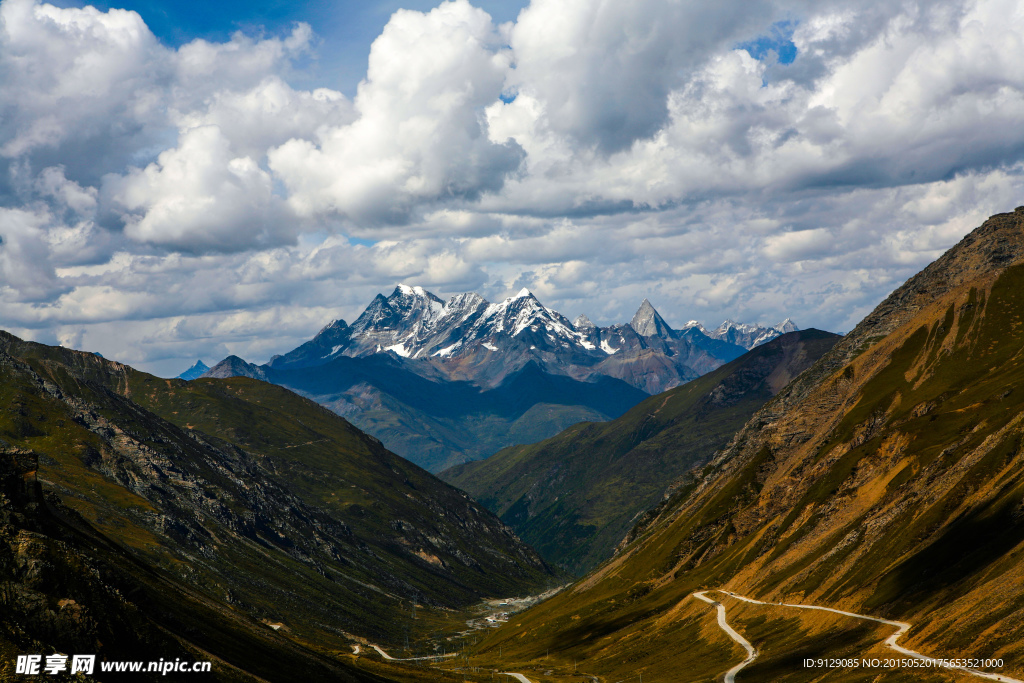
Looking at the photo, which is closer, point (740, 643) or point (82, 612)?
point (82, 612)

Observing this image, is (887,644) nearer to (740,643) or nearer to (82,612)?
(740,643)

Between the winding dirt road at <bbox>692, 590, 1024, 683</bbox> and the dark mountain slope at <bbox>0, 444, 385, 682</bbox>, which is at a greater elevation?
the dark mountain slope at <bbox>0, 444, 385, 682</bbox>

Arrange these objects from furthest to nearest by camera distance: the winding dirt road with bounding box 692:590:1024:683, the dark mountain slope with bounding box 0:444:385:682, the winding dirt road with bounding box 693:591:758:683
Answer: the winding dirt road with bounding box 693:591:758:683, the winding dirt road with bounding box 692:590:1024:683, the dark mountain slope with bounding box 0:444:385:682

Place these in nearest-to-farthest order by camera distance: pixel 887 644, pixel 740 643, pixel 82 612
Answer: pixel 82 612, pixel 887 644, pixel 740 643

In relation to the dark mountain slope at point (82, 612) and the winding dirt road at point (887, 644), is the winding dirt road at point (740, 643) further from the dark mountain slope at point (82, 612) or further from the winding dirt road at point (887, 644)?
the dark mountain slope at point (82, 612)

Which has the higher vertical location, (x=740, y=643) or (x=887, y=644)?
(x=887, y=644)

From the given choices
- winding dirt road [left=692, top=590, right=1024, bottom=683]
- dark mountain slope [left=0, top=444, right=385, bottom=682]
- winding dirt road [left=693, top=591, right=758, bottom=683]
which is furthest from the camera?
winding dirt road [left=693, top=591, right=758, bottom=683]

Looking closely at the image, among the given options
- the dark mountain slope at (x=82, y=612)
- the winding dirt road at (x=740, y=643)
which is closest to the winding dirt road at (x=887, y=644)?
the winding dirt road at (x=740, y=643)

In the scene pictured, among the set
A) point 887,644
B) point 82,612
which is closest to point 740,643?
point 887,644

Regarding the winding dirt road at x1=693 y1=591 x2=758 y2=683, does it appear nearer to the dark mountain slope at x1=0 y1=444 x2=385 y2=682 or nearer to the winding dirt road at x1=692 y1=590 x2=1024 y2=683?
the winding dirt road at x1=692 y1=590 x2=1024 y2=683

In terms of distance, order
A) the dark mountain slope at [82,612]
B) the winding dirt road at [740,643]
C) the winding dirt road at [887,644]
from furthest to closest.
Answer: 1. the winding dirt road at [740,643]
2. the winding dirt road at [887,644]
3. the dark mountain slope at [82,612]

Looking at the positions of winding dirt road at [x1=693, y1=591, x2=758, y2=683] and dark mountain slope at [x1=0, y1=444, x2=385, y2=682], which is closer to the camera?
dark mountain slope at [x1=0, y1=444, x2=385, y2=682]

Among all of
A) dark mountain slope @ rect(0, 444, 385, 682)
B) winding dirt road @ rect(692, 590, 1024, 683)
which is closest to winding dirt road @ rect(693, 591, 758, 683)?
winding dirt road @ rect(692, 590, 1024, 683)

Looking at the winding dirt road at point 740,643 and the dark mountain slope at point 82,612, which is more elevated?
the dark mountain slope at point 82,612
